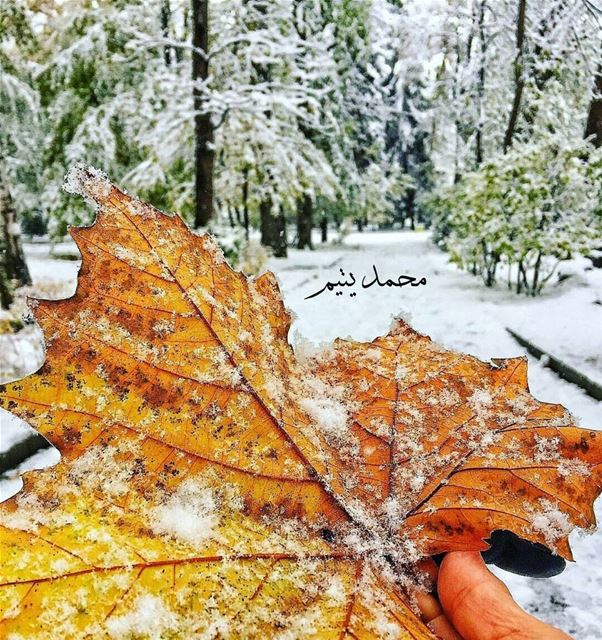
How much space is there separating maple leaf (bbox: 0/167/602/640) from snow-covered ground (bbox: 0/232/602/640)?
0.11 m

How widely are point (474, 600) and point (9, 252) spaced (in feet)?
24.3

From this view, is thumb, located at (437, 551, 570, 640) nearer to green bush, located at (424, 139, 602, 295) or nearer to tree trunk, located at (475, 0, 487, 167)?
green bush, located at (424, 139, 602, 295)

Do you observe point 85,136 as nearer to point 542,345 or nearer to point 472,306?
point 472,306

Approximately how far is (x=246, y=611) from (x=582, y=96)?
1582 centimetres

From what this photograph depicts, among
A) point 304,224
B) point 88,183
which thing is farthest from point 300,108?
point 88,183

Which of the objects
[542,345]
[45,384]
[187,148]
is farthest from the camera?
[187,148]

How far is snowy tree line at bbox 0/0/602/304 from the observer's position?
7715mm

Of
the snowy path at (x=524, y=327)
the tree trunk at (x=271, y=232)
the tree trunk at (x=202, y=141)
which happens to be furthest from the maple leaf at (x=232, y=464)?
the tree trunk at (x=271, y=232)

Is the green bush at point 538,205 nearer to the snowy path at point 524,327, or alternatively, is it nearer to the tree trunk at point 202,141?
the snowy path at point 524,327

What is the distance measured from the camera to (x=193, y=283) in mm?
684

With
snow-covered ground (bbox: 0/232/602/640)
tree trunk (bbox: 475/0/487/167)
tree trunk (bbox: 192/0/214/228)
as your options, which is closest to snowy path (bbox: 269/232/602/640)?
snow-covered ground (bbox: 0/232/602/640)

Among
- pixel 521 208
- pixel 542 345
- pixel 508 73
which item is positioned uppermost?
pixel 508 73

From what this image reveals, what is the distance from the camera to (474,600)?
2.09 feet

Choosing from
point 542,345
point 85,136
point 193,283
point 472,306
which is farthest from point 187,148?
point 193,283
